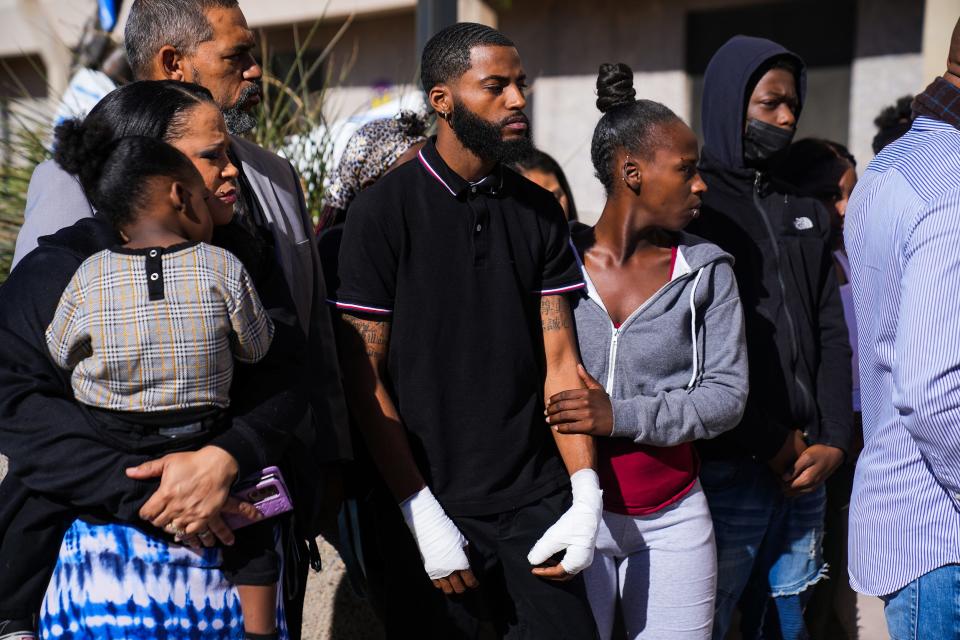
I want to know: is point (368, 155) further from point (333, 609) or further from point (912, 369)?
point (912, 369)

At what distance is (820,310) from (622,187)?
90 centimetres

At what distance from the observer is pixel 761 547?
136 inches

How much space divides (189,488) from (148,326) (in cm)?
34

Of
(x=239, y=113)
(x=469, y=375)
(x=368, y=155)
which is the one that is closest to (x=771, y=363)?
(x=469, y=375)

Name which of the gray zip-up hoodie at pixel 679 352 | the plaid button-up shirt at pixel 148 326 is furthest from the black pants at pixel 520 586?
the plaid button-up shirt at pixel 148 326

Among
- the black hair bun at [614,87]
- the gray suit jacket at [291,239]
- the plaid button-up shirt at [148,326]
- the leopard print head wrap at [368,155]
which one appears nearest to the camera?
the plaid button-up shirt at [148,326]

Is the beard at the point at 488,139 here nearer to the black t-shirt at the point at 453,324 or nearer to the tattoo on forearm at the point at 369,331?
the black t-shirt at the point at 453,324

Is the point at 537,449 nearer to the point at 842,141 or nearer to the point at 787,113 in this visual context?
the point at 787,113

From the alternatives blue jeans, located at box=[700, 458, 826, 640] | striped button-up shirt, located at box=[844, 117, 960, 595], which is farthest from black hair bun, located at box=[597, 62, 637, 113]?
blue jeans, located at box=[700, 458, 826, 640]

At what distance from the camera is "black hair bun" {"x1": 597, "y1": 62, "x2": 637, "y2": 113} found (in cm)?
323

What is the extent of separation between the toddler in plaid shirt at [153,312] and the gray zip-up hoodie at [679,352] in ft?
3.73

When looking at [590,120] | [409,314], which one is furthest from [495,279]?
[590,120]

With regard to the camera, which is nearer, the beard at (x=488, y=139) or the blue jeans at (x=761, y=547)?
the beard at (x=488, y=139)

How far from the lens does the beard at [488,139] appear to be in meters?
2.75
